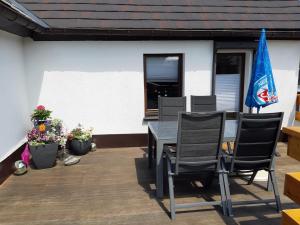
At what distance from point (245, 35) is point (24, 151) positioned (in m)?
5.49

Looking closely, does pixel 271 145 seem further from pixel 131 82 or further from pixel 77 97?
pixel 77 97

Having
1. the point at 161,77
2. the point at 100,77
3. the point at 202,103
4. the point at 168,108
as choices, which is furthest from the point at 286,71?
the point at 100,77

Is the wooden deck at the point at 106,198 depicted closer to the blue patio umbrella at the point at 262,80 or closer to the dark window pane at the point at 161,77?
the blue patio umbrella at the point at 262,80

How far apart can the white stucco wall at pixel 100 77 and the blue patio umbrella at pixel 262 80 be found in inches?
64.5

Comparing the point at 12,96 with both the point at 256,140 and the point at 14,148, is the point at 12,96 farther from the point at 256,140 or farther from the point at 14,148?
the point at 256,140

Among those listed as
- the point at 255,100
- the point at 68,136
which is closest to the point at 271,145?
the point at 255,100

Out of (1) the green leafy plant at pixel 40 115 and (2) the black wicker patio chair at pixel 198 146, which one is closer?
(2) the black wicker patio chair at pixel 198 146

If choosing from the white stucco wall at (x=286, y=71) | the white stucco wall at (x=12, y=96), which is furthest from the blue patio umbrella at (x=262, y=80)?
the white stucco wall at (x=12, y=96)

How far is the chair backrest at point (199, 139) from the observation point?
3340 mm

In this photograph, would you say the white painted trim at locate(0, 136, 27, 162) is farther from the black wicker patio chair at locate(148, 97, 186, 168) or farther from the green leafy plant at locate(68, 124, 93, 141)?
the black wicker patio chair at locate(148, 97, 186, 168)

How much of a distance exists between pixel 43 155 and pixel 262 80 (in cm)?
431

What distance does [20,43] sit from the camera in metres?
5.94

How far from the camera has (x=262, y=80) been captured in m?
5.09

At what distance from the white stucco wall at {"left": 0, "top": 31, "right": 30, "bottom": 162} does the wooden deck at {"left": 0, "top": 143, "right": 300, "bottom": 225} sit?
746mm
